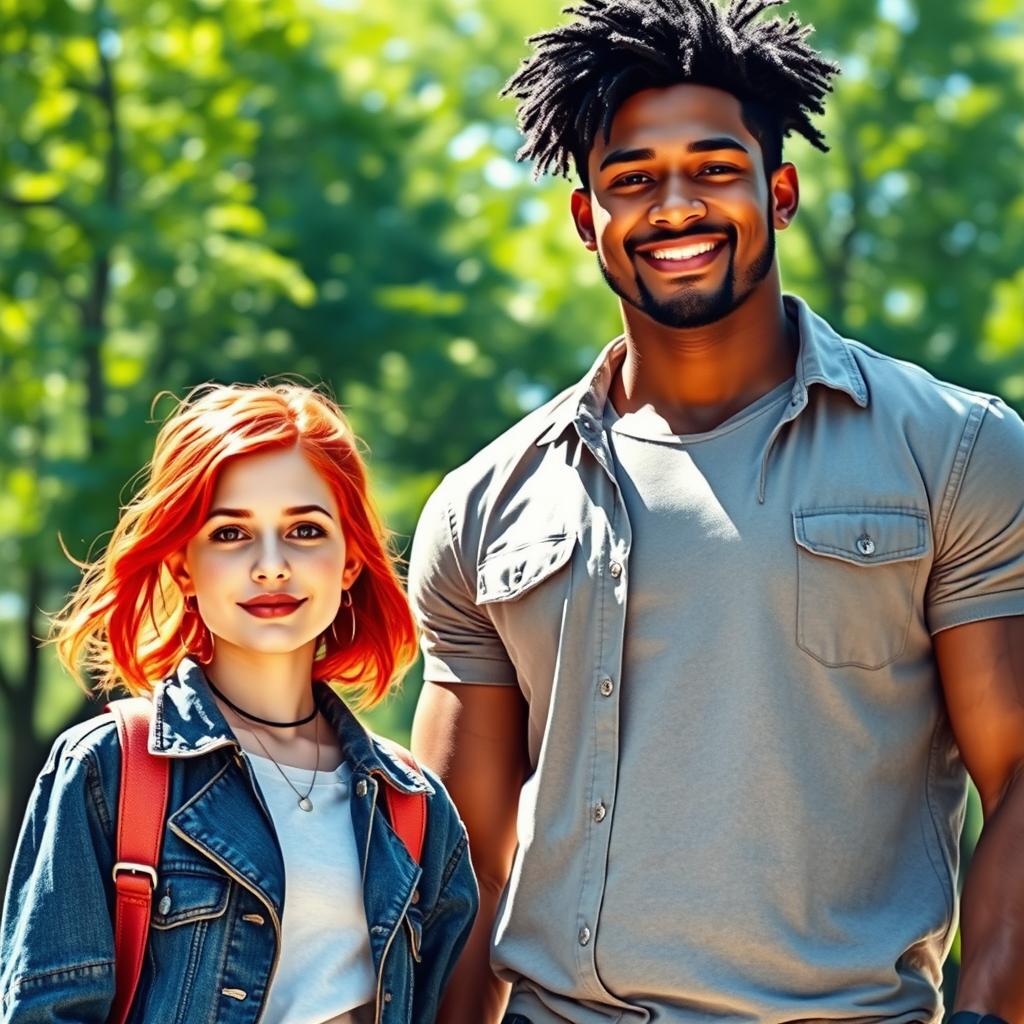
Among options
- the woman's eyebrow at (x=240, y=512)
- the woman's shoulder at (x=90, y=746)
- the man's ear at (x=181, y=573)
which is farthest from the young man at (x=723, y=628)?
the woman's shoulder at (x=90, y=746)

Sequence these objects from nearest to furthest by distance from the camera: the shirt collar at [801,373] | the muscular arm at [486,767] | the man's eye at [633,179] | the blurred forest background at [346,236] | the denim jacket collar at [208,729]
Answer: the denim jacket collar at [208,729]
the shirt collar at [801,373]
the man's eye at [633,179]
the muscular arm at [486,767]
the blurred forest background at [346,236]

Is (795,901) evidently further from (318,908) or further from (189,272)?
(189,272)

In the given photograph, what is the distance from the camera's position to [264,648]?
10.9 feet

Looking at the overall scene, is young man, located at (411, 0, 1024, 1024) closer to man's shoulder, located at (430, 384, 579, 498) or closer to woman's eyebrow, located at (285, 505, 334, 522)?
man's shoulder, located at (430, 384, 579, 498)

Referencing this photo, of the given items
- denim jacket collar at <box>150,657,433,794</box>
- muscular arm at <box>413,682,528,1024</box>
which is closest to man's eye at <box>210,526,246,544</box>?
denim jacket collar at <box>150,657,433,794</box>

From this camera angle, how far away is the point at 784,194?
3740 millimetres

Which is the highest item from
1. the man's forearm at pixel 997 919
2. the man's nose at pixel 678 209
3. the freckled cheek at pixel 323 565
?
the man's nose at pixel 678 209

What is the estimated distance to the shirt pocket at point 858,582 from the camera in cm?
336

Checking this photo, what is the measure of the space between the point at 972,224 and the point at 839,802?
13.2m

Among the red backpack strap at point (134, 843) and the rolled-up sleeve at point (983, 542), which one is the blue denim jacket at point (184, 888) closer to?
the red backpack strap at point (134, 843)

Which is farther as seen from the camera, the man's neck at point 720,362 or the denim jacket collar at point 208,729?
the man's neck at point 720,362

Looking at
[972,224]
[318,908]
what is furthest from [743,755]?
[972,224]

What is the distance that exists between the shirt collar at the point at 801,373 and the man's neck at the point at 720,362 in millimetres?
64

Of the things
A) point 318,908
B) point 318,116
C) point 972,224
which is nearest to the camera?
point 318,908
